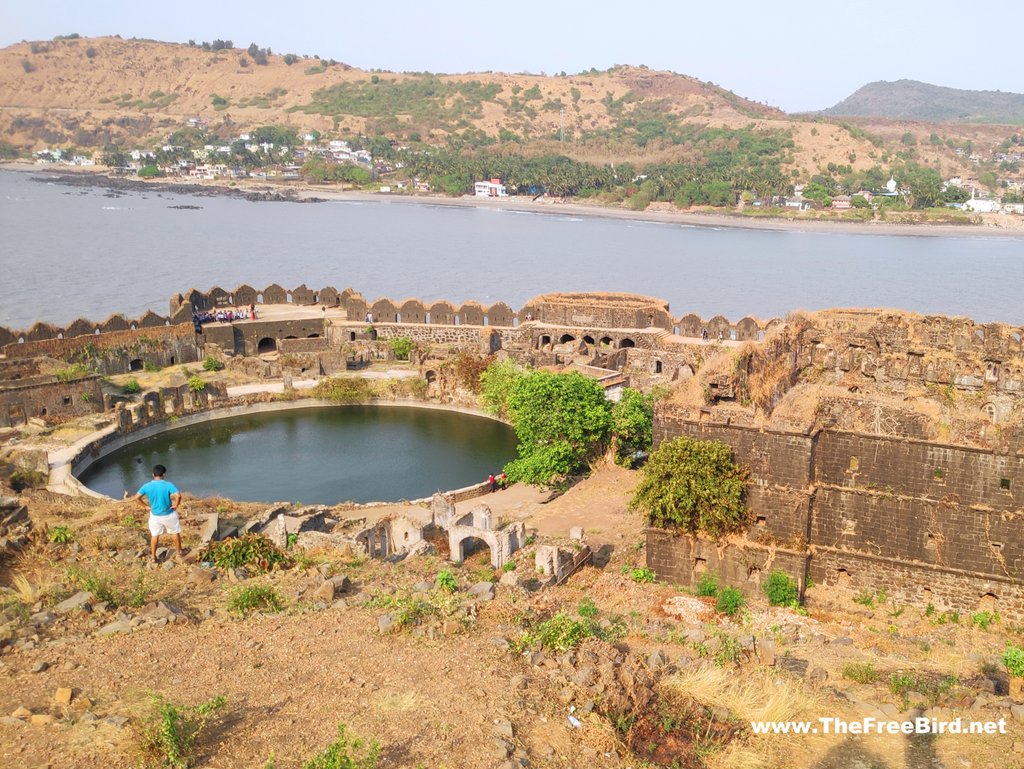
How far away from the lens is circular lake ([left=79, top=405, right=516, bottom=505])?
95.6ft

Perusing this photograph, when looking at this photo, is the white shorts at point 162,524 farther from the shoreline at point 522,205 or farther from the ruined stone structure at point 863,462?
the shoreline at point 522,205

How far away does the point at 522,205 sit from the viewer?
118 metres

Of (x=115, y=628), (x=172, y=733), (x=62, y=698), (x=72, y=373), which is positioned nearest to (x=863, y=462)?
(x=115, y=628)

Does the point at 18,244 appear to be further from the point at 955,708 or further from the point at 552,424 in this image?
the point at 955,708

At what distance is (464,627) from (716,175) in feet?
374

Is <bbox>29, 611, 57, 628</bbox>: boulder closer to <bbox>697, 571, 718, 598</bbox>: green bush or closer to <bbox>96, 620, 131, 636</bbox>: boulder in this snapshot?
<bbox>96, 620, 131, 636</bbox>: boulder

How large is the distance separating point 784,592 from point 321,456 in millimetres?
19297


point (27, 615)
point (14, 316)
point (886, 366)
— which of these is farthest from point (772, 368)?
point (14, 316)

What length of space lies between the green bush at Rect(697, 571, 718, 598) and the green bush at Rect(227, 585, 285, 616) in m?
8.83

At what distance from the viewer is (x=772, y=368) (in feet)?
68.0

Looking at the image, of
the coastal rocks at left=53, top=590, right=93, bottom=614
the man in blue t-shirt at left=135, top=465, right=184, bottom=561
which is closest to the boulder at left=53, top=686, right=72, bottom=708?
the coastal rocks at left=53, top=590, right=93, bottom=614

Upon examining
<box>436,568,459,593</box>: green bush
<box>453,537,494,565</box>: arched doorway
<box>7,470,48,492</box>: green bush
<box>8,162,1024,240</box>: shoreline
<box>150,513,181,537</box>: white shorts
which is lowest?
<box>7,470,48,492</box>: green bush

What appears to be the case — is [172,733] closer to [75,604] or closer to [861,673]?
[75,604]

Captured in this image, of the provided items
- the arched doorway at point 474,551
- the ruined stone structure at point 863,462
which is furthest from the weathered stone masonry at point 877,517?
the arched doorway at point 474,551
